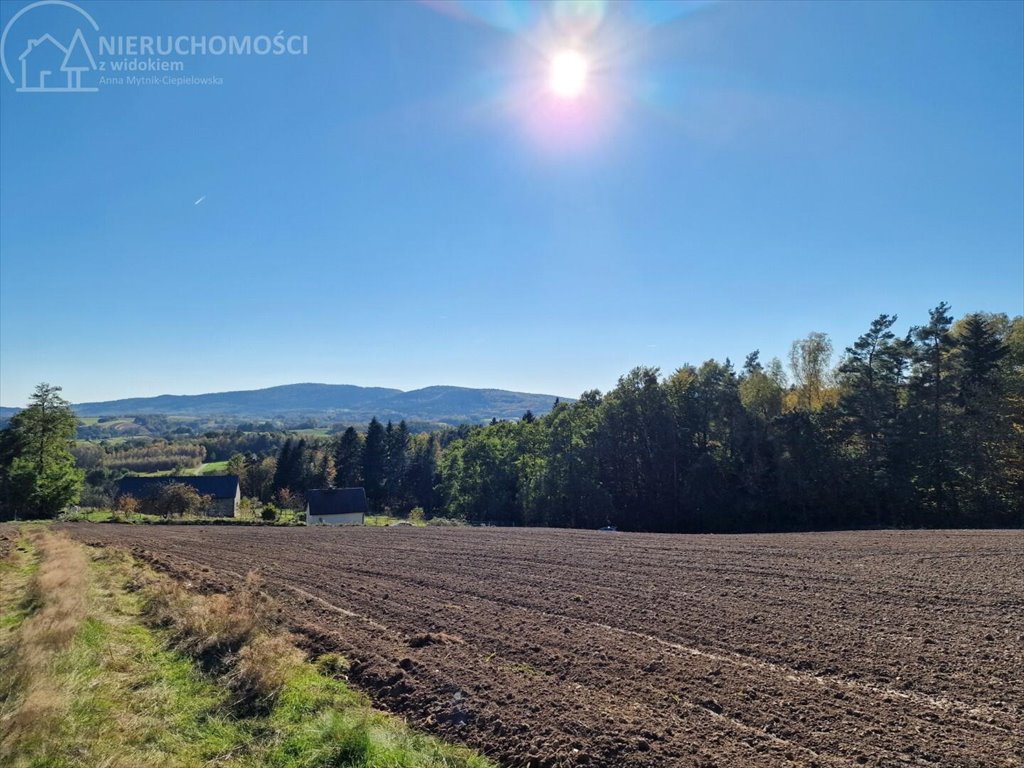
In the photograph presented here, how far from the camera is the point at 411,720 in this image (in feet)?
19.7

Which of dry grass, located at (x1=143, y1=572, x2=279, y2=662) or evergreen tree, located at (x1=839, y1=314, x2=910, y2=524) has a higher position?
evergreen tree, located at (x1=839, y1=314, x2=910, y2=524)

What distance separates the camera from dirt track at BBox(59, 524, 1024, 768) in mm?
5195

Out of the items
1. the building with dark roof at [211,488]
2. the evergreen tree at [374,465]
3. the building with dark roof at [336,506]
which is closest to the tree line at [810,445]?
the building with dark roof at [336,506]

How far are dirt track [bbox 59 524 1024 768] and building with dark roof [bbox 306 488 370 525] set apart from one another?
42.2 meters

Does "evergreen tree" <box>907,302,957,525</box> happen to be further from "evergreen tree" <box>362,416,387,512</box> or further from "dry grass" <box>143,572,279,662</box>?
"evergreen tree" <box>362,416,387,512</box>

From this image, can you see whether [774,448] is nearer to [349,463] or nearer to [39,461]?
[39,461]

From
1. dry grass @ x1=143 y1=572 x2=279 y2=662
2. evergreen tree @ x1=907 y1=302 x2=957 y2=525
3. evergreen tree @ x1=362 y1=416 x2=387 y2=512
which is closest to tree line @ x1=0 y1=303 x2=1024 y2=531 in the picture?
evergreen tree @ x1=907 y1=302 x2=957 y2=525

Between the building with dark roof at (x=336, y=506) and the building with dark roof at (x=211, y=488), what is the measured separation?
34.2 ft

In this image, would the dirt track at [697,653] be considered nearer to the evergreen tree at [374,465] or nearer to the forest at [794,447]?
the forest at [794,447]

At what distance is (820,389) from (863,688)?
42.1m

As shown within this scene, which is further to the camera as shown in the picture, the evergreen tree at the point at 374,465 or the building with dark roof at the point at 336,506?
the evergreen tree at the point at 374,465

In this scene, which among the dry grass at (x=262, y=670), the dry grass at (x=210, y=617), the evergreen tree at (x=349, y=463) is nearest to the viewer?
the dry grass at (x=262, y=670)

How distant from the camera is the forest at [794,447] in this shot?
3151 cm

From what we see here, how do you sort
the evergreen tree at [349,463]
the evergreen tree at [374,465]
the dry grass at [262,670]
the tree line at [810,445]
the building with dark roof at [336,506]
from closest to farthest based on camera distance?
the dry grass at [262,670], the tree line at [810,445], the building with dark roof at [336,506], the evergreen tree at [374,465], the evergreen tree at [349,463]
